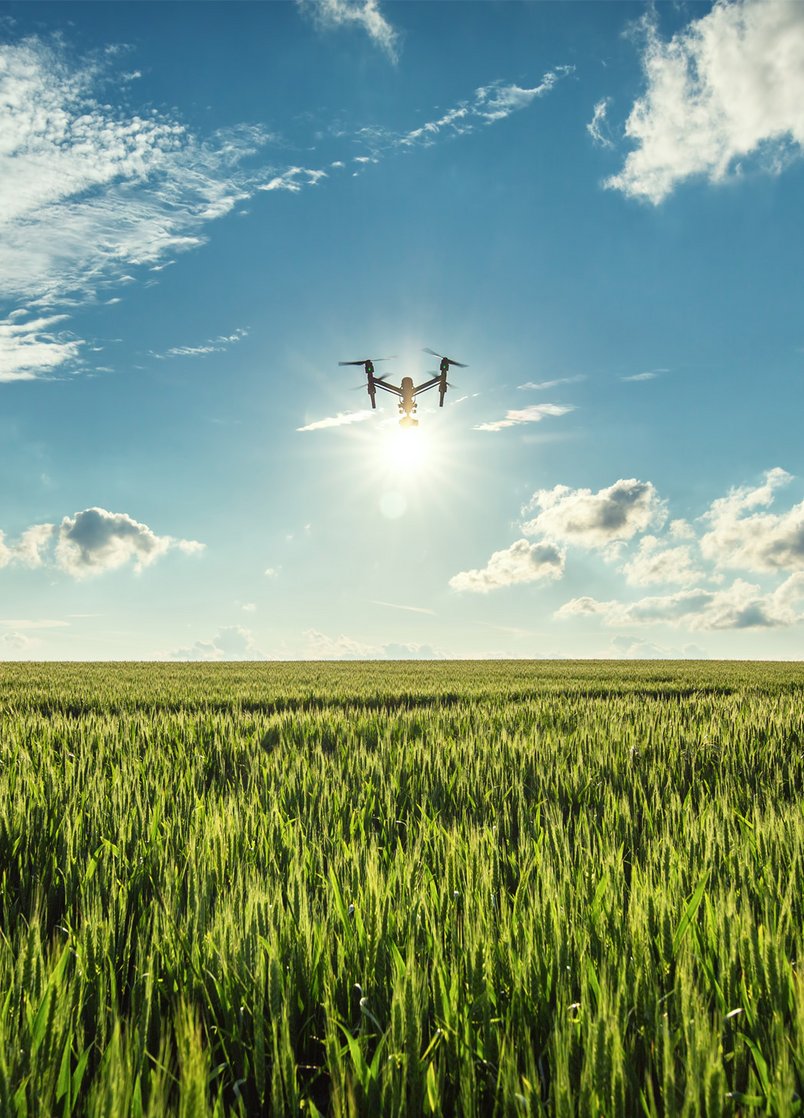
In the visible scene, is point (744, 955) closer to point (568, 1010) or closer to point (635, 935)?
point (635, 935)

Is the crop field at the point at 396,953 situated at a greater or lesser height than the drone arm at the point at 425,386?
lesser

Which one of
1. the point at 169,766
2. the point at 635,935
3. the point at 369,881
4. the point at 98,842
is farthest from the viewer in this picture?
the point at 169,766

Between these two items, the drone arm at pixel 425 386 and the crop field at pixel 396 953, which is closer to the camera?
the crop field at pixel 396 953

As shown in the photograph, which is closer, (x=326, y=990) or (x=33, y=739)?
(x=326, y=990)

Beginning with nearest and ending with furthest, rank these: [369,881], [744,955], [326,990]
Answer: [326,990]
[744,955]
[369,881]

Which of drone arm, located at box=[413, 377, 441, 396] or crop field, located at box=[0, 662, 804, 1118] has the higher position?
drone arm, located at box=[413, 377, 441, 396]

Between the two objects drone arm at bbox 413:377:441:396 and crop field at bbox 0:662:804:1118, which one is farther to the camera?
drone arm at bbox 413:377:441:396

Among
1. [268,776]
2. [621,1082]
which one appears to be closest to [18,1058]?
[621,1082]

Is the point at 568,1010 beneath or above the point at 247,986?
above
